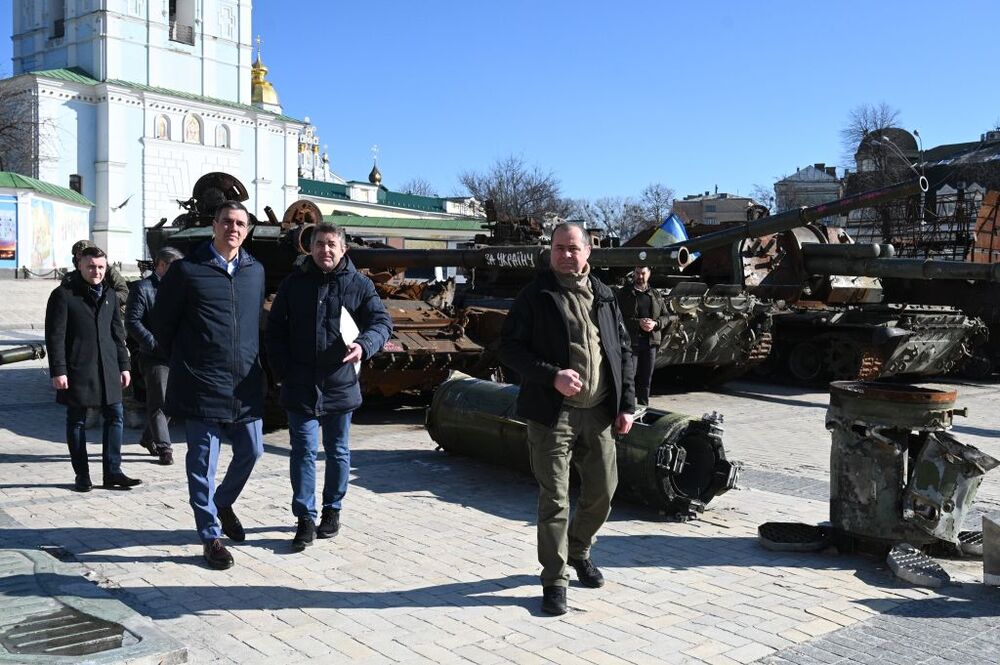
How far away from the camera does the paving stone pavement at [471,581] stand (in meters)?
4.43

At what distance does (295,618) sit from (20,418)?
23.6 ft

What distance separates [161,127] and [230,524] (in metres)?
48.6

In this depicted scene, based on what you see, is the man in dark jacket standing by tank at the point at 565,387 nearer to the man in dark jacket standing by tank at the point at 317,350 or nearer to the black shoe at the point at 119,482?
the man in dark jacket standing by tank at the point at 317,350

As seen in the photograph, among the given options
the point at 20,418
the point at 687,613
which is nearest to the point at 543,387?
the point at 687,613

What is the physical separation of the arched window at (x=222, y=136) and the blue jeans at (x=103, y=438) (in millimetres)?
48219

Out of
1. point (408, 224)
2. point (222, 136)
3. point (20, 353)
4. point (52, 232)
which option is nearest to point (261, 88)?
point (222, 136)

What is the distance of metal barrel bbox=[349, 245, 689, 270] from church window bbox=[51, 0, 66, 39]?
1847 inches

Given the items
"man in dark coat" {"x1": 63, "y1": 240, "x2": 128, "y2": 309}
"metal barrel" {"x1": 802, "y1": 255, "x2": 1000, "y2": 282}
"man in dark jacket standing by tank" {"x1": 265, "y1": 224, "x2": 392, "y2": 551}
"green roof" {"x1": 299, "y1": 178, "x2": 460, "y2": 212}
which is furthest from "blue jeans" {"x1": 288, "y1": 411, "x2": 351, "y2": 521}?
"green roof" {"x1": 299, "y1": 178, "x2": 460, "y2": 212}

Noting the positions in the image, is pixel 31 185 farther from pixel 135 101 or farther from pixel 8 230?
pixel 135 101

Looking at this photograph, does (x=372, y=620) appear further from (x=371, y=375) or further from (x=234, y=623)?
(x=371, y=375)

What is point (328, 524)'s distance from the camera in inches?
240

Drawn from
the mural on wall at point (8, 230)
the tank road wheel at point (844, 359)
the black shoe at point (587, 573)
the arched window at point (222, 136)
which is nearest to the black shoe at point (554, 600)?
the black shoe at point (587, 573)

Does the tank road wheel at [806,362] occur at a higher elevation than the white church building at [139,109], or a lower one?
lower

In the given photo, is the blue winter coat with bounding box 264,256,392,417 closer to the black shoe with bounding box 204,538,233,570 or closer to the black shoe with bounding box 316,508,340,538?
the black shoe with bounding box 316,508,340,538
